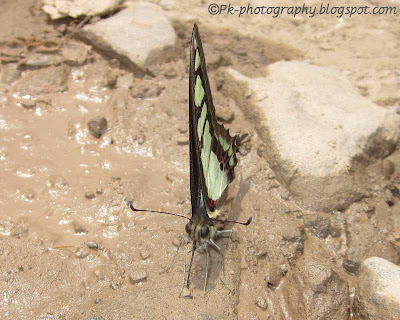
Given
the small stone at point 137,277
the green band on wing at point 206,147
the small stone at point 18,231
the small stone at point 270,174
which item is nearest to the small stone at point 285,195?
the small stone at point 270,174

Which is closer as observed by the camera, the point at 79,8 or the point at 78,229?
the point at 78,229

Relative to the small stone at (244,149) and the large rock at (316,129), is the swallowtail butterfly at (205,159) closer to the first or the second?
the small stone at (244,149)

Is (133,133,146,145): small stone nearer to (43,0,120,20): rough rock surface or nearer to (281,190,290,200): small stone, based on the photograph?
(281,190,290,200): small stone

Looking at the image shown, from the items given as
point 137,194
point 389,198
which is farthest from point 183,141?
point 389,198

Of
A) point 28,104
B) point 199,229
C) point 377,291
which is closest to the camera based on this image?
point 377,291

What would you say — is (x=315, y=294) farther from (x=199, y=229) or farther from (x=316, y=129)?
(x=316, y=129)

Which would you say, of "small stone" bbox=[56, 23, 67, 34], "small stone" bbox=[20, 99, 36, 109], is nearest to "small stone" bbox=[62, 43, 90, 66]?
"small stone" bbox=[56, 23, 67, 34]
